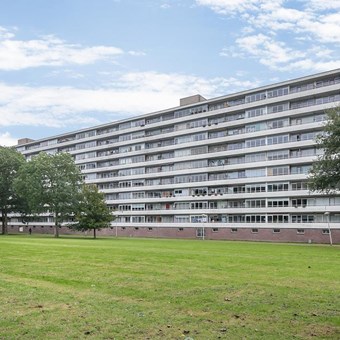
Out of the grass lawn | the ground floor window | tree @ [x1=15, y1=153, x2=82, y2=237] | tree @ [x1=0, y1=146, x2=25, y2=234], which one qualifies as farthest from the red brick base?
the grass lawn

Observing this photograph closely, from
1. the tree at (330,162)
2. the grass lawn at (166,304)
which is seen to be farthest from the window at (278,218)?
the grass lawn at (166,304)

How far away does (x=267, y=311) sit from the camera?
399 inches

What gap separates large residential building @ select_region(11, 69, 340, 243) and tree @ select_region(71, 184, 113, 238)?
2228cm

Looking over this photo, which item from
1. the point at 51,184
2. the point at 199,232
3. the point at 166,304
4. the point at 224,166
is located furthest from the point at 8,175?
the point at 166,304

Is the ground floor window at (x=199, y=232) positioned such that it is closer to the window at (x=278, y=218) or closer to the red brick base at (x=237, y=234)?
the red brick base at (x=237, y=234)

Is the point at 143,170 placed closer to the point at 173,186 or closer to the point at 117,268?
the point at 173,186

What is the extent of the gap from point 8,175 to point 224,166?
4508 centimetres

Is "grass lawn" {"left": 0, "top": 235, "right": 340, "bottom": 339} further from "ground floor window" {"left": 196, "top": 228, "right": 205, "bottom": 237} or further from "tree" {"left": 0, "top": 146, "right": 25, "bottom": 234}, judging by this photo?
"tree" {"left": 0, "top": 146, "right": 25, "bottom": 234}

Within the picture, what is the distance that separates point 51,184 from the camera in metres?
80.3

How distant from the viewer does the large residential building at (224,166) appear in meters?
76.6

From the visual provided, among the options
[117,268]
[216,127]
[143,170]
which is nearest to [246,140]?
[216,127]

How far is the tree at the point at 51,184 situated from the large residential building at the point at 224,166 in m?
24.5

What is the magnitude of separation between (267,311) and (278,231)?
7182 centimetres

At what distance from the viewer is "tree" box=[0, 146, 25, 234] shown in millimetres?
89412
